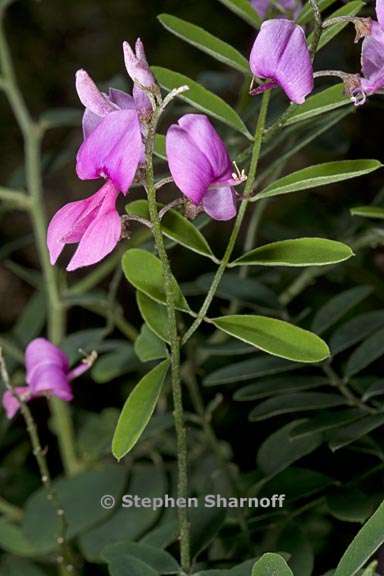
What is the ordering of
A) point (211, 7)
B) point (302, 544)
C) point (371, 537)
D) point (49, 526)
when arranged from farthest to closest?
point (211, 7) → point (49, 526) → point (302, 544) → point (371, 537)

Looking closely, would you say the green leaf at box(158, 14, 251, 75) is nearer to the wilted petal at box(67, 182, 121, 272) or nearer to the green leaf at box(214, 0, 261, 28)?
the green leaf at box(214, 0, 261, 28)

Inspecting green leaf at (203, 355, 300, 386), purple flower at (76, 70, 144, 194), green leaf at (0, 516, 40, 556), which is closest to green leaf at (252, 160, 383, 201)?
purple flower at (76, 70, 144, 194)

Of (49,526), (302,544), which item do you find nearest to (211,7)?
(49,526)

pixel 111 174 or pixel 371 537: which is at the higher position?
pixel 111 174

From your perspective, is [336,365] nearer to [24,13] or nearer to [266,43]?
[266,43]

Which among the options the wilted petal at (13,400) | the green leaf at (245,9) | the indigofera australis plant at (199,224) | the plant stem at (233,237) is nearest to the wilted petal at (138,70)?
the indigofera australis plant at (199,224)

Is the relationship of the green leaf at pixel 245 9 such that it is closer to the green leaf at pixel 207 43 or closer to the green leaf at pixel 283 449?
the green leaf at pixel 207 43
